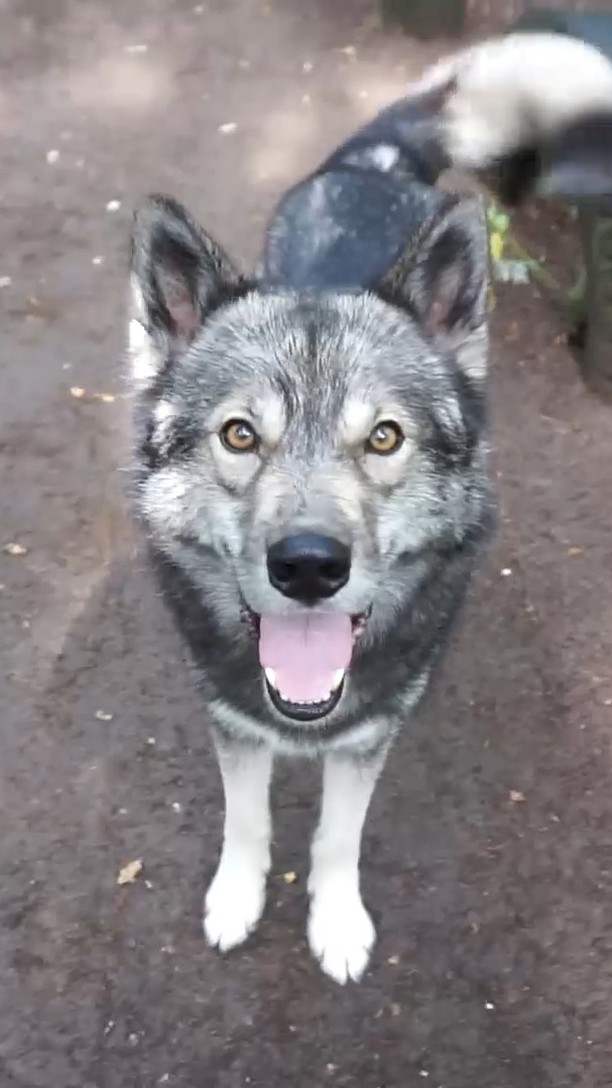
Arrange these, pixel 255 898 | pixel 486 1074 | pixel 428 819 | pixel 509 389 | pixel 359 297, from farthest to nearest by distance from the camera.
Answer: pixel 509 389 → pixel 428 819 → pixel 255 898 → pixel 486 1074 → pixel 359 297

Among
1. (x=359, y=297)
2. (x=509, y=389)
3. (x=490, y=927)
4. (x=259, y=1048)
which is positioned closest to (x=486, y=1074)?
(x=490, y=927)

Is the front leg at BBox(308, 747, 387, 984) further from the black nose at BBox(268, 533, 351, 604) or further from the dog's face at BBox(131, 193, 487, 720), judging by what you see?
the black nose at BBox(268, 533, 351, 604)

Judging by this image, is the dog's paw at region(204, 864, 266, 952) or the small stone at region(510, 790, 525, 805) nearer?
the dog's paw at region(204, 864, 266, 952)

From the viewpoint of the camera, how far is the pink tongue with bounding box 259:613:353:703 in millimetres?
1742

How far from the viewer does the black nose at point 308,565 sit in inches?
60.1

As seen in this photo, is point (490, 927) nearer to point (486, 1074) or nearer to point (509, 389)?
point (486, 1074)

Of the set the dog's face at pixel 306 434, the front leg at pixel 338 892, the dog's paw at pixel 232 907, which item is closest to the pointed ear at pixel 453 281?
the dog's face at pixel 306 434

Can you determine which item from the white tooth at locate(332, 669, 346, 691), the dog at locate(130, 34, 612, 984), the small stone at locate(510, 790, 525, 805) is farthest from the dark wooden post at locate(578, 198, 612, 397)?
the white tooth at locate(332, 669, 346, 691)

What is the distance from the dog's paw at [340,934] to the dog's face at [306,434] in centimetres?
69

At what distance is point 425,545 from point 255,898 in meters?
1.00

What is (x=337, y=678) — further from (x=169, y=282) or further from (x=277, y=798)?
(x=277, y=798)

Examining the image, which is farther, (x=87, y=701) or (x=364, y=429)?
(x=87, y=701)

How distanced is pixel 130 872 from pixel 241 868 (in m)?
0.27

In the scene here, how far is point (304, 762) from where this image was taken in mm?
2572
